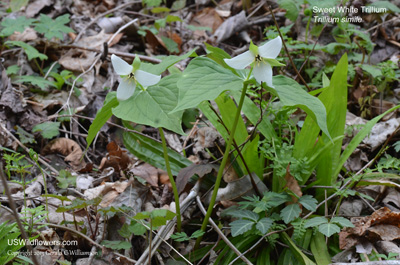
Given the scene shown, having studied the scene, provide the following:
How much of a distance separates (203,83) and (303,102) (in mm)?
366

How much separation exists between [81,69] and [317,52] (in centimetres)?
221

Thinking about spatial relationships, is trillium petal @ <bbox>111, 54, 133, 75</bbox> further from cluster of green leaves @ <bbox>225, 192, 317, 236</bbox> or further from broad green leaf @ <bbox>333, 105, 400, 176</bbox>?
broad green leaf @ <bbox>333, 105, 400, 176</bbox>

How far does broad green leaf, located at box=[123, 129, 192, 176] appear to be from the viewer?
2131 millimetres

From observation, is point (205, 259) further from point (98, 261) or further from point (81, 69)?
point (81, 69)

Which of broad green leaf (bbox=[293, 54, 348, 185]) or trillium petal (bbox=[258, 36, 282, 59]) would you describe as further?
broad green leaf (bbox=[293, 54, 348, 185])

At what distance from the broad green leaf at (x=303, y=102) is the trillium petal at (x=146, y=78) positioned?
1.53ft

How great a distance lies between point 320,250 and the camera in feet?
5.44

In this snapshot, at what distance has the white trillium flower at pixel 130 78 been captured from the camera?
138 cm

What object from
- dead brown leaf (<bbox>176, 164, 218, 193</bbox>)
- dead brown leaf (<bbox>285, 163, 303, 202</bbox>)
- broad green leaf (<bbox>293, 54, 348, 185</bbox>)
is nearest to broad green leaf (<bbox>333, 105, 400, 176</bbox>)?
broad green leaf (<bbox>293, 54, 348, 185</bbox>)

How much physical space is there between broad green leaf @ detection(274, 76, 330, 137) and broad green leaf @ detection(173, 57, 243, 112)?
163mm

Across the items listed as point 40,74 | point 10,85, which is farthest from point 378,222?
point 40,74

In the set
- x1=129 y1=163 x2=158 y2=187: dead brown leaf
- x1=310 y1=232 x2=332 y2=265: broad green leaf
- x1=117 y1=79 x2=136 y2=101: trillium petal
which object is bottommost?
x1=310 y1=232 x2=332 y2=265: broad green leaf

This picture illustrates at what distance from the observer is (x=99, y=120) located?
1475mm

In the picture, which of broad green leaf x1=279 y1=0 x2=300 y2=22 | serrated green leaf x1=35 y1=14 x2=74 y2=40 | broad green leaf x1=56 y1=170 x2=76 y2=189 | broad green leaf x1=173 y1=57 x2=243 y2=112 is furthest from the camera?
serrated green leaf x1=35 y1=14 x2=74 y2=40
